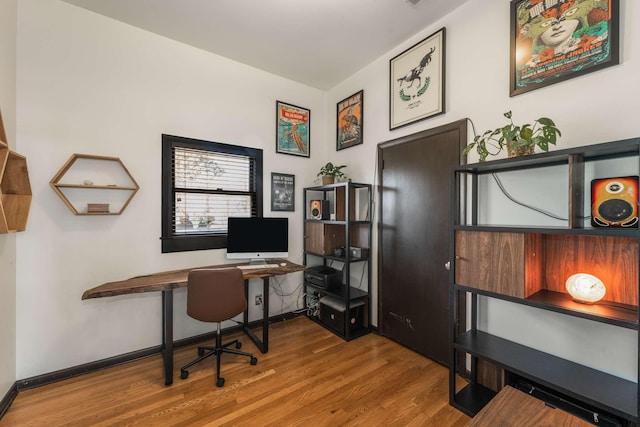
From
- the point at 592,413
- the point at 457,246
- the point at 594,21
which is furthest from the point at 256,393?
the point at 594,21

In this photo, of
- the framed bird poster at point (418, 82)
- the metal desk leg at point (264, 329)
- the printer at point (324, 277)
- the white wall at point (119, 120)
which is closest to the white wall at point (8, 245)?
the white wall at point (119, 120)

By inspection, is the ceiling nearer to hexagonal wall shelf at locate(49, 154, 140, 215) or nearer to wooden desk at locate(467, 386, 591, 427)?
hexagonal wall shelf at locate(49, 154, 140, 215)

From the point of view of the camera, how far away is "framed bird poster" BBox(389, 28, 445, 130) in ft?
7.82

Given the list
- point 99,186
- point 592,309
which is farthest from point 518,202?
point 99,186

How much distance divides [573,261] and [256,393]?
2329 millimetres

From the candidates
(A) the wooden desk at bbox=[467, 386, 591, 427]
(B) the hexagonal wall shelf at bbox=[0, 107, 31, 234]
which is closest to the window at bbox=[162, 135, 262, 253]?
(B) the hexagonal wall shelf at bbox=[0, 107, 31, 234]

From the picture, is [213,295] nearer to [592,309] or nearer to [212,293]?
[212,293]

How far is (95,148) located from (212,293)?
5.35ft

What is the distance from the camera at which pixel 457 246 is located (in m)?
1.86

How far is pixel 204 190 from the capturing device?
2891 mm

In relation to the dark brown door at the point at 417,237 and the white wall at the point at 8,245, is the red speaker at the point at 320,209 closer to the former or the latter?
the dark brown door at the point at 417,237

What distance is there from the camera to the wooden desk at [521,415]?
2.84ft

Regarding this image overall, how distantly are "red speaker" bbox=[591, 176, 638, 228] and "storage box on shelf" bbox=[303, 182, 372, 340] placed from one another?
187 cm

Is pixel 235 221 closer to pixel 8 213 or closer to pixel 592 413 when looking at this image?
pixel 8 213
